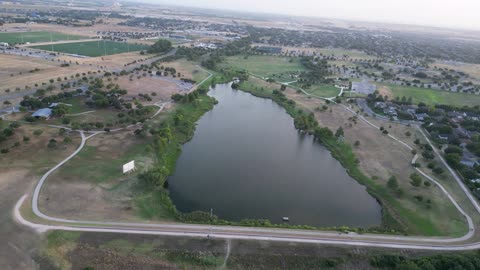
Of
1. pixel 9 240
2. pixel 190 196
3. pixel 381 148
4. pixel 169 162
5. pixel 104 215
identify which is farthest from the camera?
pixel 381 148

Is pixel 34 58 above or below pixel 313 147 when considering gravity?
above

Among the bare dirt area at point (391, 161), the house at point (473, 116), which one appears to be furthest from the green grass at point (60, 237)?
the house at point (473, 116)

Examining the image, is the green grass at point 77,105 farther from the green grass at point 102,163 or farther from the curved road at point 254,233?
the curved road at point 254,233

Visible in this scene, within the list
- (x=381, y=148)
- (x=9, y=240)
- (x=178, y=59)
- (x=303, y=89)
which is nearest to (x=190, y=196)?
(x=9, y=240)

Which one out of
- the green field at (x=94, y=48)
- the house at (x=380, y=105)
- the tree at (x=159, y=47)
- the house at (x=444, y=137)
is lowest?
the house at (x=444, y=137)

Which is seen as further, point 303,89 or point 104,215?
point 303,89

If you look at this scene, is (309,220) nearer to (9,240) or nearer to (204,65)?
(9,240)
